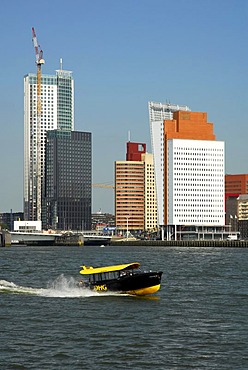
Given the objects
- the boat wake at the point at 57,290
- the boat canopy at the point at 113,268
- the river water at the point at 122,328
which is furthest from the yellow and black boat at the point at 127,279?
the boat wake at the point at 57,290

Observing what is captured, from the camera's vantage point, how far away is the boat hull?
66.6 meters

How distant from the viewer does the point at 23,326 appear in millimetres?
52281

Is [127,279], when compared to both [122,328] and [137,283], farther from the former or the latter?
[122,328]

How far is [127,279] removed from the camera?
2633 inches

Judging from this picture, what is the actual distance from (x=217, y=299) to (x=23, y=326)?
69.5 feet

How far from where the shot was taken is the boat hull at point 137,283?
218ft

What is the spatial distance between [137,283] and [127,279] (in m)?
0.88

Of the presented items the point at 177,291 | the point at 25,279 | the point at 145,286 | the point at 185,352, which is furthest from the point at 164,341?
the point at 25,279

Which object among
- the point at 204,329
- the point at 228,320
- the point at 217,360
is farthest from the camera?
the point at 228,320

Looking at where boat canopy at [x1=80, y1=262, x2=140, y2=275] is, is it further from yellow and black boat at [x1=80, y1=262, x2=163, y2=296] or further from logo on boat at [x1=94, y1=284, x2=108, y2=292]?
logo on boat at [x1=94, y1=284, x2=108, y2=292]

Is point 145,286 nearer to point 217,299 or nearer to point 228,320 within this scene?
point 217,299

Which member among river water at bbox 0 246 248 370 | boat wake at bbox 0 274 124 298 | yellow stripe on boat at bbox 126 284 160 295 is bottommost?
river water at bbox 0 246 248 370

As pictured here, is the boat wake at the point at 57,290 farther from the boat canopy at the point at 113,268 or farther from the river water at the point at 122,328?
the boat canopy at the point at 113,268

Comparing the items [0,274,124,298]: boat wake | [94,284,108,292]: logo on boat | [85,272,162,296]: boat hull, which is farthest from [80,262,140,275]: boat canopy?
[0,274,124,298]: boat wake
